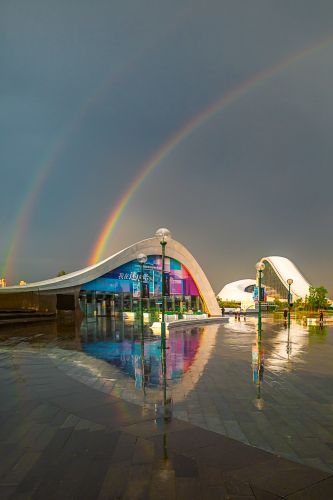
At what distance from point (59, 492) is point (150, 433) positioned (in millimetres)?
1969

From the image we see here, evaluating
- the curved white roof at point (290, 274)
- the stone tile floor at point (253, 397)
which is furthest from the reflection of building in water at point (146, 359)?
the curved white roof at point (290, 274)

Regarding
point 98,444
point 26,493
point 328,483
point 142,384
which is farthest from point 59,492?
point 142,384

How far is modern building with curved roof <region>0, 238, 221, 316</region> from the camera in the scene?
43.0 metres

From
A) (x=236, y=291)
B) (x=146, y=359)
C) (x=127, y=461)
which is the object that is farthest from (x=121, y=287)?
(x=236, y=291)

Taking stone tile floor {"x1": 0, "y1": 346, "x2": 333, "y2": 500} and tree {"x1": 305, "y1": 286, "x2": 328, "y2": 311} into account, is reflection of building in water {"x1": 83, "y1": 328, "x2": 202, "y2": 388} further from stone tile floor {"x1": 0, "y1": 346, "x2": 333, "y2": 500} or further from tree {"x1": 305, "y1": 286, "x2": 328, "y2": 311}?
tree {"x1": 305, "y1": 286, "x2": 328, "y2": 311}

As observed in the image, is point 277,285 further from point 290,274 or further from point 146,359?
point 146,359

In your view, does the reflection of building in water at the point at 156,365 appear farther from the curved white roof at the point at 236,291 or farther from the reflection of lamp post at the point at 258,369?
the curved white roof at the point at 236,291

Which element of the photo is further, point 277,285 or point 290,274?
point 277,285

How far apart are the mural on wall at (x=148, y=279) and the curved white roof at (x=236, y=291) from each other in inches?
2949

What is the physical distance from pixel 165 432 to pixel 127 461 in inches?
46.4

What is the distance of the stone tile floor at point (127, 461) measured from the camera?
13.1ft

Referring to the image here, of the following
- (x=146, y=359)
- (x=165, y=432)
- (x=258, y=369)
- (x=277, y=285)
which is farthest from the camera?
(x=277, y=285)

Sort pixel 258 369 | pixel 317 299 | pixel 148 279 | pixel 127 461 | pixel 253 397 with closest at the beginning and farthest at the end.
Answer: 1. pixel 127 461
2. pixel 253 397
3. pixel 258 369
4. pixel 148 279
5. pixel 317 299

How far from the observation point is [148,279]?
198 feet
